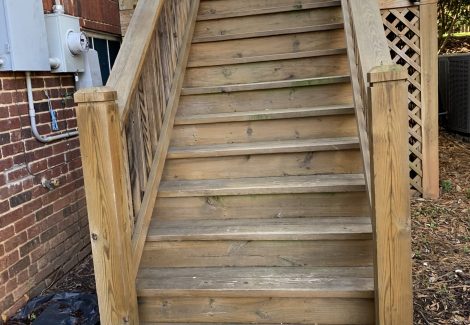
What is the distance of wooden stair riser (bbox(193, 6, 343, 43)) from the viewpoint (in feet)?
12.5

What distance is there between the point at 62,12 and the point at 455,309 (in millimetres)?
3104

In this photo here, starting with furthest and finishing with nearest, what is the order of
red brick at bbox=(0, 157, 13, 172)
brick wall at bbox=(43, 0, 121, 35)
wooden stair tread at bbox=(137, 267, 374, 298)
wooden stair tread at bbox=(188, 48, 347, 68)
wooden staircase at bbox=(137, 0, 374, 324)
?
brick wall at bbox=(43, 0, 121, 35) → wooden stair tread at bbox=(188, 48, 347, 68) → red brick at bbox=(0, 157, 13, 172) → wooden staircase at bbox=(137, 0, 374, 324) → wooden stair tread at bbox=(137, 267, 374, 298)

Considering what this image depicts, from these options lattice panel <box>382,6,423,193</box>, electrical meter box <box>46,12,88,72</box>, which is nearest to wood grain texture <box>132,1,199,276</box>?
electrical meter box <box>46,12,88,72</box>

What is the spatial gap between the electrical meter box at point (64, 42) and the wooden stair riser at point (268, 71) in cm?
81

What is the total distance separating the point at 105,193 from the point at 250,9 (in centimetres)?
261

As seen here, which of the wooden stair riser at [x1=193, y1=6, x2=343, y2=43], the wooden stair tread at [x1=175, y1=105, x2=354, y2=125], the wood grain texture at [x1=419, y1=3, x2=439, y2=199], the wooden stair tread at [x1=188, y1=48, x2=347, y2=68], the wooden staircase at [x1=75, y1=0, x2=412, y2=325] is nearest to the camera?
the wooden staircase at [x1=75, y1=0, x2=412, y2=325]

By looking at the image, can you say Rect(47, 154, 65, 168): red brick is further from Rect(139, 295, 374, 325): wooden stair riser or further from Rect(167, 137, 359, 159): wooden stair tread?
Rect(139, 295, 374, 325): wooden stair riser

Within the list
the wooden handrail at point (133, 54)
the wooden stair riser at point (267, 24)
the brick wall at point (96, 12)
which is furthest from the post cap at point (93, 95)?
the wooden stair riser at point (267, 24)

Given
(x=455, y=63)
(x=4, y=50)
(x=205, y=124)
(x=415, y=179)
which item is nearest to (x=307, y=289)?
(x=205, y=124)

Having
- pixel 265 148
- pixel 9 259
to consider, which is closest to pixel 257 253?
pixel 265 148

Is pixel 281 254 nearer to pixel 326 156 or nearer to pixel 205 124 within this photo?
pixel 326 156

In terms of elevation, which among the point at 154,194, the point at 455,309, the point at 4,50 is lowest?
the point at 455,309

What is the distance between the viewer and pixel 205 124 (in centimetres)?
326

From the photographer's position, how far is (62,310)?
2.57 metres
